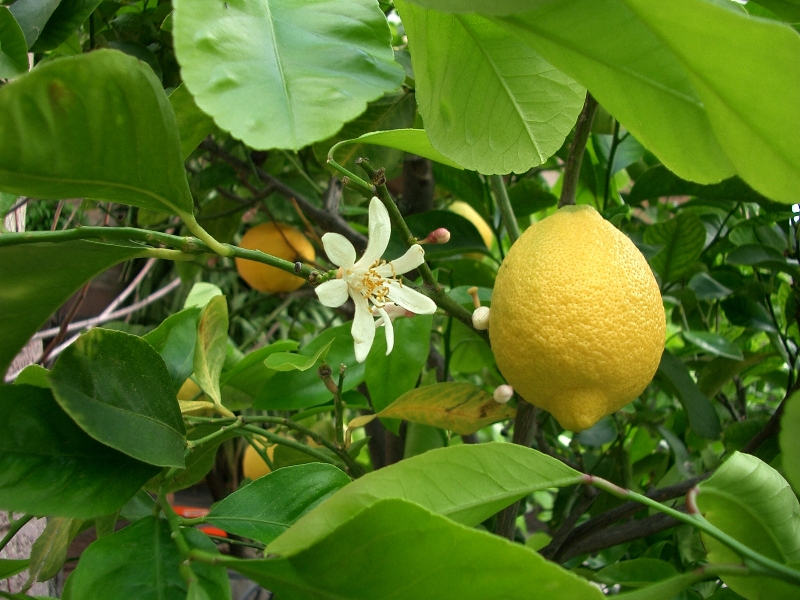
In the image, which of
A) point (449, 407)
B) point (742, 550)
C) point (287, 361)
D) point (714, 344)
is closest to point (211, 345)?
point (287, 361)

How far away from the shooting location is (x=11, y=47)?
1.16 feet

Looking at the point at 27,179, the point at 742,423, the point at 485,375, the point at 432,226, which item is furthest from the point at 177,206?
the point at 485,375

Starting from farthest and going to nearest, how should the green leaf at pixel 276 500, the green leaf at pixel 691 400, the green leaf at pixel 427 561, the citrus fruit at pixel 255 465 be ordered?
the citrus fruit at pixel 255 465 < the green leaf at pixel 691 400 < the green leaf at pixel 276 500 < the green leaf at pixel 427 561

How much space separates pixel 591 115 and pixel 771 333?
43 centimetres

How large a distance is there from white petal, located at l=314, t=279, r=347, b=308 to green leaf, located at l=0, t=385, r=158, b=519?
4.9 inches

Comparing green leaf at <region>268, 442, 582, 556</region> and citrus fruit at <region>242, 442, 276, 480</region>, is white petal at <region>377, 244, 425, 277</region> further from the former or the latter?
citrus fruit at <region>242, 442, 276, 480</region>

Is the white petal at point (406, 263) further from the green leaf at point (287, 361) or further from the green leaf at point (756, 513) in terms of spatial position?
the green leaf at point (756, 513)

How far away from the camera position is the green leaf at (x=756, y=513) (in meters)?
0.30

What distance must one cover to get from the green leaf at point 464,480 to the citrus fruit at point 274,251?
60cm

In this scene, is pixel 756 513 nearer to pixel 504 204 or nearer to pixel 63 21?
pixel 504 204

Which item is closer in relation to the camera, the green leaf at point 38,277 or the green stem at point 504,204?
the green leaf at point 38,277

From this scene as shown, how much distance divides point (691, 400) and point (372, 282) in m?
0.34

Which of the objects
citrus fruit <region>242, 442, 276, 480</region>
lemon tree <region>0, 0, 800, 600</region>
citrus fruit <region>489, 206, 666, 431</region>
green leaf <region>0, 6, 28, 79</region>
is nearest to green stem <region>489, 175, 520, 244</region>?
lemon tree <region>0, 0, 800, 600</region>

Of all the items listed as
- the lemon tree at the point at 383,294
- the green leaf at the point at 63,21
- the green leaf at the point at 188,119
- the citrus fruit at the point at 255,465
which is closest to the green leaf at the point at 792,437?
the lemon tree at the point at 383,294
